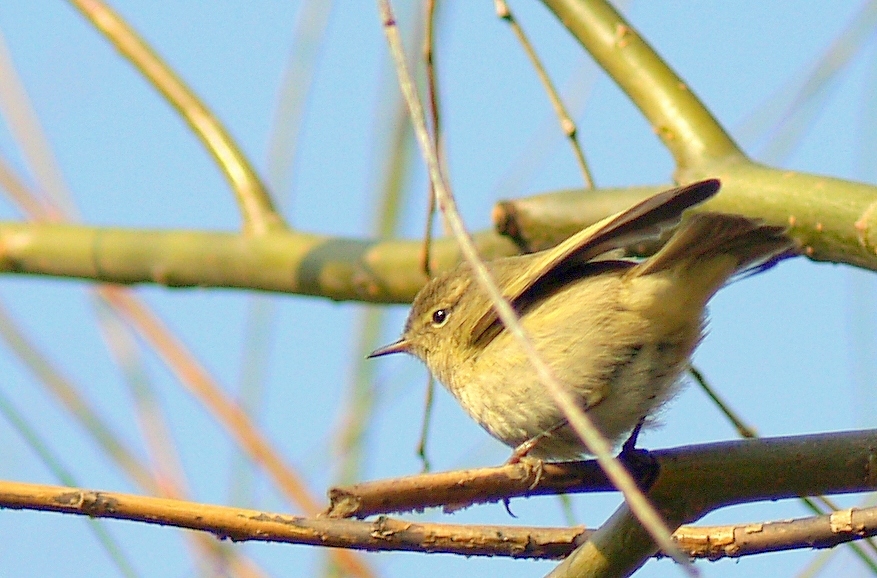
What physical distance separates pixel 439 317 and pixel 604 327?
93 cm

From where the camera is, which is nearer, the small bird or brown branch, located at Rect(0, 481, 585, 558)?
brown branch, located at Rect(0, 481, 585, 558)

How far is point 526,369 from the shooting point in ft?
10.0

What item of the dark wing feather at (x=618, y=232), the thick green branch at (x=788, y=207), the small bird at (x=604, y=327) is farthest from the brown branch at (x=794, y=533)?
the thick green branch at (x=788, y=207)

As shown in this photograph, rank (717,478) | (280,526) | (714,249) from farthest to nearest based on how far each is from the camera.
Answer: (714,249) → (717,478) → (280,526)

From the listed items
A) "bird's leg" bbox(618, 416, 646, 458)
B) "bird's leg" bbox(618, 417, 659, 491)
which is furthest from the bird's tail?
"bird's leg" bbox(618, 417, 659, 491)

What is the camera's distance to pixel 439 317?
3.82 m

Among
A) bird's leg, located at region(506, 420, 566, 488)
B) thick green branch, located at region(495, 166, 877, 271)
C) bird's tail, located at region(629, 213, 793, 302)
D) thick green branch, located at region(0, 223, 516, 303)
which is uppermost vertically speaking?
thick green branch, located at region(0, 223, 516, 303)

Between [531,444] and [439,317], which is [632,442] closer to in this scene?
[531,444]

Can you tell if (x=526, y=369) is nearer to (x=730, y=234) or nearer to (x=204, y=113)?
(x=730, y=234)

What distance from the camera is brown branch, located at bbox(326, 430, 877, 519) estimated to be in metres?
2.04

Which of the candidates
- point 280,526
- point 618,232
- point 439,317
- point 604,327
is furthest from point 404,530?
point 439,317

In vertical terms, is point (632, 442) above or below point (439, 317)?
below

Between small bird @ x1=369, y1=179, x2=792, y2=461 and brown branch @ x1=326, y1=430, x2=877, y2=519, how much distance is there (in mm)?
607

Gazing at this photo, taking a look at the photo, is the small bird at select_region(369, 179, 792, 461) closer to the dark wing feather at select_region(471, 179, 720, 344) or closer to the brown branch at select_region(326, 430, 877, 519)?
the dark wing feather at select_region(471, 179, 720, 344)
